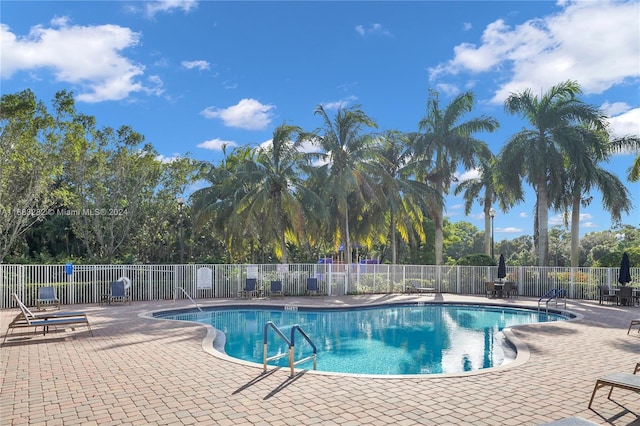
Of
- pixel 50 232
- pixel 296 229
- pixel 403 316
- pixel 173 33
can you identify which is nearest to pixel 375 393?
pixel 403 316

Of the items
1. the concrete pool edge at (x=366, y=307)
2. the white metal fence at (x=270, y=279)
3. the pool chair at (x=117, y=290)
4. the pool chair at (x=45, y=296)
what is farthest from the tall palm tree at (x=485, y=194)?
the pool chair at (x=45, y=296)

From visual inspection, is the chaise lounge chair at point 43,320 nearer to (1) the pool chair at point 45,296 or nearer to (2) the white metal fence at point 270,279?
(1) the pool chair at point 45,296

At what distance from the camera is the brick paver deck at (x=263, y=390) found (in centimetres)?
538

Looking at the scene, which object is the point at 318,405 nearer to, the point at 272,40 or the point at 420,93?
the point at 272,40

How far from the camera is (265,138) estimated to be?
2464 cm

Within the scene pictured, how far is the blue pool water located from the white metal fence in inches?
126

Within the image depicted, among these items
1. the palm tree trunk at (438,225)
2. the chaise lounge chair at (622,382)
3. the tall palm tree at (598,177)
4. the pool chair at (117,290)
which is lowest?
the pool chair at (117,290)

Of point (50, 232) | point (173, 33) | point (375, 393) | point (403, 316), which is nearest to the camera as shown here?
point (375, 393)

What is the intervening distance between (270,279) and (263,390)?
15852 millimetres

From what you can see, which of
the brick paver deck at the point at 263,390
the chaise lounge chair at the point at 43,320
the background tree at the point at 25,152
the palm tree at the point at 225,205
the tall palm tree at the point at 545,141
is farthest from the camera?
the tall palm tree at the point at 545,141

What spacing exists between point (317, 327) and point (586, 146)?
60.4 ft

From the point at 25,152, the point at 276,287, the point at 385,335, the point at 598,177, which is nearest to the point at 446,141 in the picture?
the point at 598,177

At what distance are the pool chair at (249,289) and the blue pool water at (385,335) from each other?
6.99 ft

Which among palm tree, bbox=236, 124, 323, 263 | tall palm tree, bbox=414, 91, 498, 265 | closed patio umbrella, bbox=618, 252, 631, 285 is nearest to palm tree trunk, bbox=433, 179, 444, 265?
tall palm tree, bbox=414, 91, 498, 265
